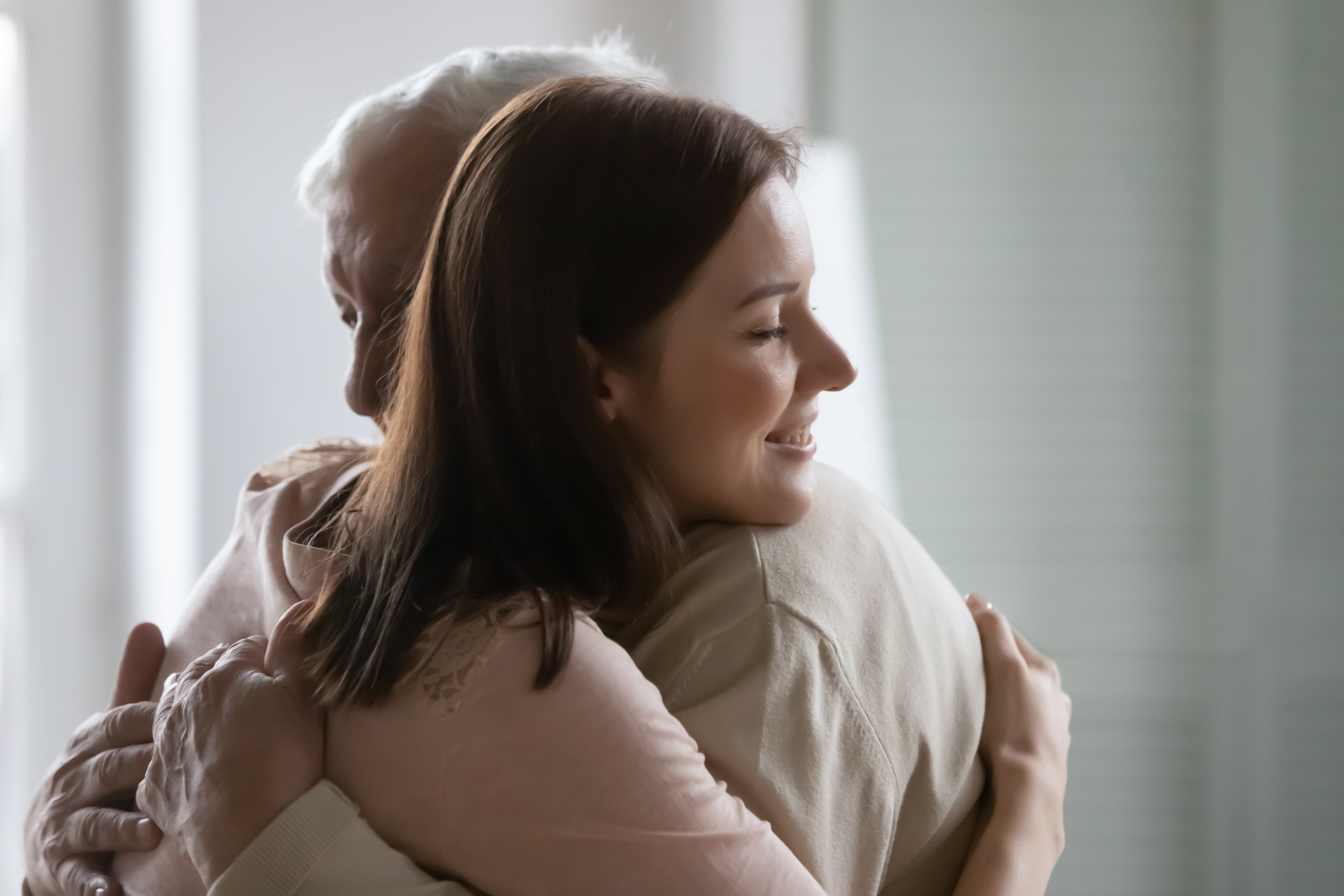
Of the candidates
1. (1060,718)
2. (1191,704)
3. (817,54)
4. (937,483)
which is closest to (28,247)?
(817,54)

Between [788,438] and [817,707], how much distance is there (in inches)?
8.9

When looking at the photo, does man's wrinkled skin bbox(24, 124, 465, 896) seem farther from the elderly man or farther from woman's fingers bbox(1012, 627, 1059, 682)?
woman's fingers bbox(1012, 627, 1059, 682)

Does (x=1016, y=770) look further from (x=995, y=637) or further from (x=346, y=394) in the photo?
(x=346, y=394)

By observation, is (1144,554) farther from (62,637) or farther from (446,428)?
(62,637)

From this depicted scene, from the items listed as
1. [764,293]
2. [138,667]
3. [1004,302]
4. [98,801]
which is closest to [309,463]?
[138,667]

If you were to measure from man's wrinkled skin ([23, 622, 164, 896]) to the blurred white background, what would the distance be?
1.29 m

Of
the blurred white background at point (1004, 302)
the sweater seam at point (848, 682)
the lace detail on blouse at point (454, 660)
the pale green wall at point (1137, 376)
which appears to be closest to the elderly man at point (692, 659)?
the sweater seam at point (848, 682)

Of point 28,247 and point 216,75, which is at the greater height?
point 216,75

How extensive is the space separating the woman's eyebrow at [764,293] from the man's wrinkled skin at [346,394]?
40 centimetres

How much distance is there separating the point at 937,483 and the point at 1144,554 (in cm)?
44

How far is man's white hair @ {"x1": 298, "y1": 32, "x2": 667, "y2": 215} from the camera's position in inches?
46.0

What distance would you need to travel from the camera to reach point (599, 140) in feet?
2.66

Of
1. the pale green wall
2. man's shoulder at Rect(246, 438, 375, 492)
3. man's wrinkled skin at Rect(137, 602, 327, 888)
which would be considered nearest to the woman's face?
man's wrinkled skin at Rect(137, 602, 327, 888)

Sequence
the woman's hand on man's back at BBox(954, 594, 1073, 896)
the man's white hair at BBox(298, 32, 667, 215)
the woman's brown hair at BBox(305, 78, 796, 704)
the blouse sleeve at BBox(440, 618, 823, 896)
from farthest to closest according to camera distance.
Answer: the man's white hair at BBox(298, 32, 667, 215)
the woman's hand on man's back at BBox(954, 594, 1073, 896)
the woman's brown hair at BBox(305, 78, 796, 704)
the blouse sleeve at BBox(440, 618, 823, 896)
